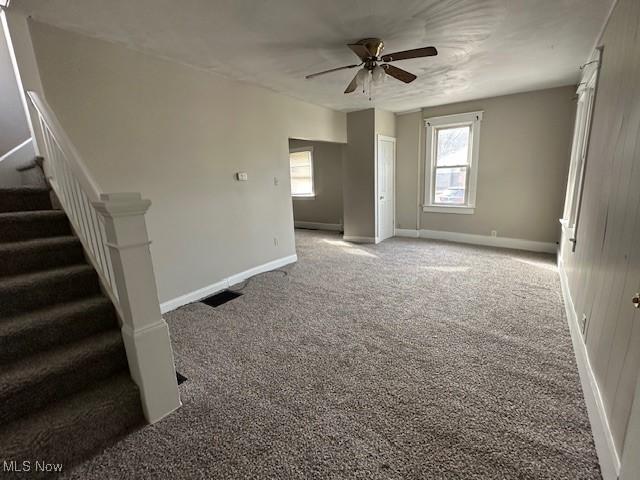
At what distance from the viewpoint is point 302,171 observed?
7.66m

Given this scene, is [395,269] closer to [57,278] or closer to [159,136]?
[159,136]

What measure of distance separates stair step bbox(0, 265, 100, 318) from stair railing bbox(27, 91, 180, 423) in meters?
0.12

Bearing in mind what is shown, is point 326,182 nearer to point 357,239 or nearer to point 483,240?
point 357,239

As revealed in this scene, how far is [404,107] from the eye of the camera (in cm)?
537

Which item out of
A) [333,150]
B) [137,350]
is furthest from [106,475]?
[333,150]

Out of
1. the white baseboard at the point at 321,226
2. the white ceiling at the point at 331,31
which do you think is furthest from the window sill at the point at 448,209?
the white ceiling at the point at 331,31

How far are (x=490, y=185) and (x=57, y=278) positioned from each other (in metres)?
5.76

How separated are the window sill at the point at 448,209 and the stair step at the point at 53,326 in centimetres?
539

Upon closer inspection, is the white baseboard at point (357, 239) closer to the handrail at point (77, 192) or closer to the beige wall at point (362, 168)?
the beige wall at point (362, 168)

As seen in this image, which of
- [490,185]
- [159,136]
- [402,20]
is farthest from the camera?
[490,185]

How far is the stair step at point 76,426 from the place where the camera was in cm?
135

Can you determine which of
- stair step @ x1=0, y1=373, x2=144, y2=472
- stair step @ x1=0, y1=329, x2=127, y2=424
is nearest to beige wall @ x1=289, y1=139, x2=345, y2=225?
stair step @ x1=0, y1=329, x2=127, y2=424

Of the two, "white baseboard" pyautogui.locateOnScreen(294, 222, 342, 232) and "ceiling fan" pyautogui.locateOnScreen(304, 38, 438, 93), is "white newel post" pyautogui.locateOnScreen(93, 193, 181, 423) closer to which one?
"ceiling fan" pyautogui.locateOnScreen(304, 38, 438, 93)

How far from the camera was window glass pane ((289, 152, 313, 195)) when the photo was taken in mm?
7496
